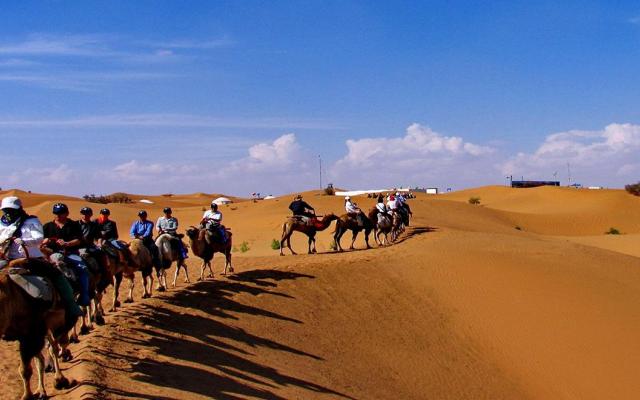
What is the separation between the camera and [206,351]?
40.0ft

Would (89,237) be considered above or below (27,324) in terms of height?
above

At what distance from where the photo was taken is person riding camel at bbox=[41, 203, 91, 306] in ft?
36.2

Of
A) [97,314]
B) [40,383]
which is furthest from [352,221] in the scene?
[40,383]

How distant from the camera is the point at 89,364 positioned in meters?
10.2

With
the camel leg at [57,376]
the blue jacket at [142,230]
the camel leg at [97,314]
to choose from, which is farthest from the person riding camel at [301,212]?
the camel leg at [57,376]

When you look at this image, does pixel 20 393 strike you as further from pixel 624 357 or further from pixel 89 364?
pixel 624 357

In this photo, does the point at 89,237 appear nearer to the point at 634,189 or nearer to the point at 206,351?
the point at 206,351

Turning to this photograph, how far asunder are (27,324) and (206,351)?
3.98 m

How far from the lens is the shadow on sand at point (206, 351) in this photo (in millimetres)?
10242

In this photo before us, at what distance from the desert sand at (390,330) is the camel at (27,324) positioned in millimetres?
395

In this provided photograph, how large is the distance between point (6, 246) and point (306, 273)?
12.1m

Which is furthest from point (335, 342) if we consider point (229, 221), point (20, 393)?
point (229, 221)

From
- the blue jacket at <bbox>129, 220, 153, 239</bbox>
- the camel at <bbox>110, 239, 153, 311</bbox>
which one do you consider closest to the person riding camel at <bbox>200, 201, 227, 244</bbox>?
the blue jacket at <bbox>129, 220, 153, 239</bbox>

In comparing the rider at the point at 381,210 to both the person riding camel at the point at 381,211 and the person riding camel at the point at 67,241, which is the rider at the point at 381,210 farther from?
the person riding camel at the point at 67,241
